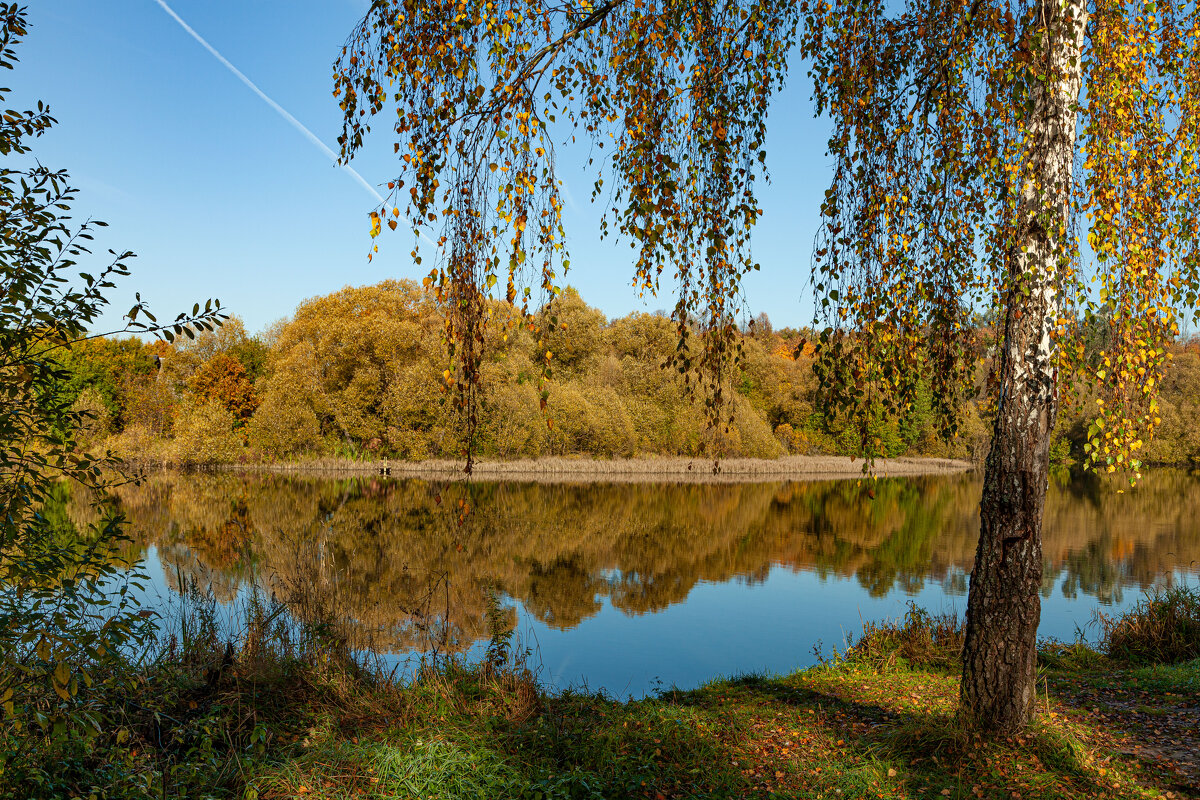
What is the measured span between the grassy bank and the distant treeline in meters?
20.3

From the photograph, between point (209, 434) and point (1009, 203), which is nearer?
point (1009, 203)

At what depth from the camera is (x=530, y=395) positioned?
30.2m

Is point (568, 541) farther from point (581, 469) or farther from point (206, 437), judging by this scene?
point (206, 437)

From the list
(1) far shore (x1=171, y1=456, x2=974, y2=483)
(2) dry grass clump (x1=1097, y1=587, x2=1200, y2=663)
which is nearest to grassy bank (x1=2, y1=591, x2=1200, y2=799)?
(2) dry grass clump (x1=1097, y1=587, x2=1200, y2=663)

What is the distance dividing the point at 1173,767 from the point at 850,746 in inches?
71.7

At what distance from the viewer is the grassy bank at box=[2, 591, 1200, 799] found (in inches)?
152

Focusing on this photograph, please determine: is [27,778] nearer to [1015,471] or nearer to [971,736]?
[971,736]

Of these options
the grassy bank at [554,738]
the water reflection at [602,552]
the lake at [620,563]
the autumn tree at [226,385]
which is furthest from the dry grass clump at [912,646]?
the autumn tree at [226,385]

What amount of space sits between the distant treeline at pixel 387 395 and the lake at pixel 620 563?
5.43 m

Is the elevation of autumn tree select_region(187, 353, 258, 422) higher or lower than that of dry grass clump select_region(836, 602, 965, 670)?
higher

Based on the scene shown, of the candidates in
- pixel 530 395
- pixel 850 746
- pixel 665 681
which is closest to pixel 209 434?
pixel 530 395

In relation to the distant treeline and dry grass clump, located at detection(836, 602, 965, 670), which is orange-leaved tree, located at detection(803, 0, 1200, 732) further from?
the distant treeline

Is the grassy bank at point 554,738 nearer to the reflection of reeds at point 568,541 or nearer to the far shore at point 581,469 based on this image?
the reflection of reeds at point 568,541

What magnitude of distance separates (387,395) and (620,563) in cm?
1906
